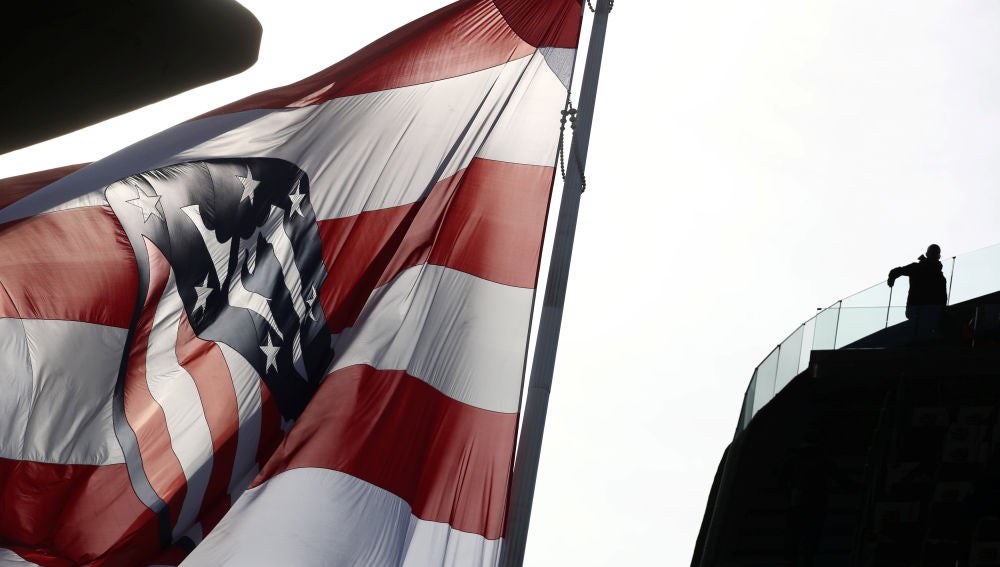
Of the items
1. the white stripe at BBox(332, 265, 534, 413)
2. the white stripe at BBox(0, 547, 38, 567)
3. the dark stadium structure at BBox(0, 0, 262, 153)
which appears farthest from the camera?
the white stripe at BBox(332, 265, 534, 413)

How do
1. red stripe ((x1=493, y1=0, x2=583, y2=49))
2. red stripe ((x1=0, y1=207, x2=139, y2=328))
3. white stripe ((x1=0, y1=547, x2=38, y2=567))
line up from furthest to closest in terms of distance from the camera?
red stripe ((x1=493, y1=0, x2=583, y2=49)) < red stripe ((x1=0, y1=207, x2=139, y2=328)) < white stripe ((x1=0, y1=547, x2=38, y2=567))

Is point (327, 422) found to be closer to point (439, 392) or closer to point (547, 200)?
point (439, 392)

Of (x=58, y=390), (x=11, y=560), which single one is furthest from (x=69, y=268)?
(x=11, y=560)

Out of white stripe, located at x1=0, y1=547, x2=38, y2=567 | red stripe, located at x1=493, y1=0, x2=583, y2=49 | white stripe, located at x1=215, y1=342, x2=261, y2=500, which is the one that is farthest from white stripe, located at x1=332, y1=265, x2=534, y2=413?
white stripe, located at x1=0, y1=547, x2=38, y2=567

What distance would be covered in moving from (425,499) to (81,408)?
Answer: 2.19 meters

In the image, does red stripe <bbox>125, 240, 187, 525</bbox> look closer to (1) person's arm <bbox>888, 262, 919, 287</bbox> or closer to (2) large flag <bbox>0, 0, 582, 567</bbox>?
(2) large flag <bbox>0, 0, 582, 567</bbox>

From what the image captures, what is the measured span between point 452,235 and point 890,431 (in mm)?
12009

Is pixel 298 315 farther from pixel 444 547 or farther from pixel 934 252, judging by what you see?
pixel 934 252

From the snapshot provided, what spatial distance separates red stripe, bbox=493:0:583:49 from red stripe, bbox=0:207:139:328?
3.29 metres

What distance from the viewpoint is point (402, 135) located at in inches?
318

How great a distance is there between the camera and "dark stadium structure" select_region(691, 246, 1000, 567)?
1664cm

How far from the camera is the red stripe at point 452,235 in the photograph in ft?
24.8

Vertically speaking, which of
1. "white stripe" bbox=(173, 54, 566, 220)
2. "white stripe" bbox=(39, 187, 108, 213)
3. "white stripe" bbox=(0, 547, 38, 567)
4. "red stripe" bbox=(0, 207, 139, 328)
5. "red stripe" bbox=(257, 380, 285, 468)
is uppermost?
"white stripe" bbox=(173, 54, 566, 220)

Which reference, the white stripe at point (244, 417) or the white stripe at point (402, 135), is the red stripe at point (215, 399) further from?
the white stripe at point (402, 135)
